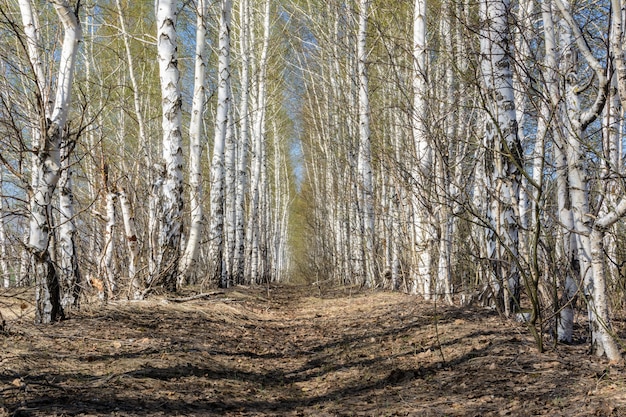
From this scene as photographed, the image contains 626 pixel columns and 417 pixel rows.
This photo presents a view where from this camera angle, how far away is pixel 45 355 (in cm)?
401

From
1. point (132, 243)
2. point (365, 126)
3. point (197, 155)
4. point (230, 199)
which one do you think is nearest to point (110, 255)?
point (132, 243)

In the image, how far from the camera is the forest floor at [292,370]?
334cm

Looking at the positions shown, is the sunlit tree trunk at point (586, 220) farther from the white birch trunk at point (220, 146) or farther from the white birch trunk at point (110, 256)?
the white birch trunk at point (220, 146)

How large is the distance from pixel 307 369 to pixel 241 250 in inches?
383

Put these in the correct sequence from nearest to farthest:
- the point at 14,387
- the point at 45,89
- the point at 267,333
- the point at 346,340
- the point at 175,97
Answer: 1. the point at 14,387
2. the point at 45,89
3. the point at 346,340
4. the point at 267,333
5. the point at 175,97

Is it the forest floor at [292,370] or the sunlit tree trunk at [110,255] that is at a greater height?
the sunlit tree trunk at [110,255]

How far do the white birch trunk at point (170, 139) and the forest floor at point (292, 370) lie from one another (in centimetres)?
107

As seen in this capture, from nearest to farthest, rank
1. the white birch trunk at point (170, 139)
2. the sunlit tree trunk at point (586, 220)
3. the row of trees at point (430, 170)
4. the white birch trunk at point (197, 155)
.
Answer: the sunlit tree trunk at point (586, 220) → the row of trees at point (430, 170) → the white birch trunk at point (170, 139) → the white birch trunk at point (197, 155)

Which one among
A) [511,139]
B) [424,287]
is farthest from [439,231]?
[511,139]

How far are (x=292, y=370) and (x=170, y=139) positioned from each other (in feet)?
12.7

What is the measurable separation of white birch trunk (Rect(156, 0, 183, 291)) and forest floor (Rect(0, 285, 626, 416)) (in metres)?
1.07

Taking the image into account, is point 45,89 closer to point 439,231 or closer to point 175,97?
point 175,97

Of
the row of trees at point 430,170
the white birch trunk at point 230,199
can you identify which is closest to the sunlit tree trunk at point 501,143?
the row of trees at point 430,170

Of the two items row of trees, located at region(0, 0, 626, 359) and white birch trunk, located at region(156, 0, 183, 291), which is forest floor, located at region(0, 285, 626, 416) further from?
white birch trunk, located at region(156, 0, 183, 291)
